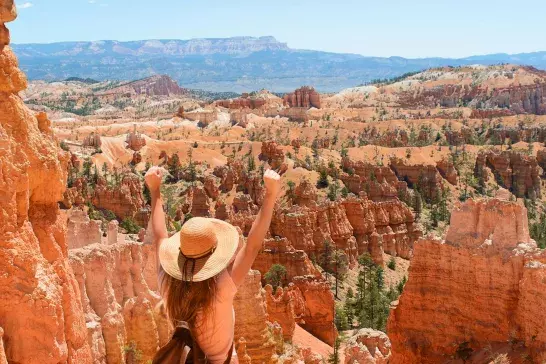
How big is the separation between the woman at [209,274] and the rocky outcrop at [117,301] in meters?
5.37

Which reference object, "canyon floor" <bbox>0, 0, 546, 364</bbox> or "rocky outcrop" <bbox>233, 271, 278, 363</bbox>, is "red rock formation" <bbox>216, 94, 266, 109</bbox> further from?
"rocky outcrop" <bbox>233, 271, 278, 363</bbox>

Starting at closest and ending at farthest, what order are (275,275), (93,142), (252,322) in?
(252,322) → (275,275) → (93,142)

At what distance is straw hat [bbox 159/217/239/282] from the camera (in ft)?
16.1

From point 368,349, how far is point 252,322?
2.96 m

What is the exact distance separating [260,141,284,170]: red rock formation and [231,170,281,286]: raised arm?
177ft

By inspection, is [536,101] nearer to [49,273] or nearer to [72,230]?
[72,230]

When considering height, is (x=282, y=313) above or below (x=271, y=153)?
above

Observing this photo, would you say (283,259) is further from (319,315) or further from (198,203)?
(198,203)

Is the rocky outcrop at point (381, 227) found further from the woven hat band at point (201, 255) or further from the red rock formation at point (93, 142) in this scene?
the woven hat band at point (201, 255)

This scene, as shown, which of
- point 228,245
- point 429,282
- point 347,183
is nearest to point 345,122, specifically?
point 347,183

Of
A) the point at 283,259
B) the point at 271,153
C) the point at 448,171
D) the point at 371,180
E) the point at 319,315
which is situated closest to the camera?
the point at 319,315

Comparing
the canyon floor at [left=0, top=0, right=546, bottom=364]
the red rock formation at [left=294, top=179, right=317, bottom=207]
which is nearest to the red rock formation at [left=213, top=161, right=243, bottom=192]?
the canyon floor at [left=0, top=0, right=546, bottom=364]

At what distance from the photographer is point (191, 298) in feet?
16.3

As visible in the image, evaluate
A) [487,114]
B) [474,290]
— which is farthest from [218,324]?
[487,114]
